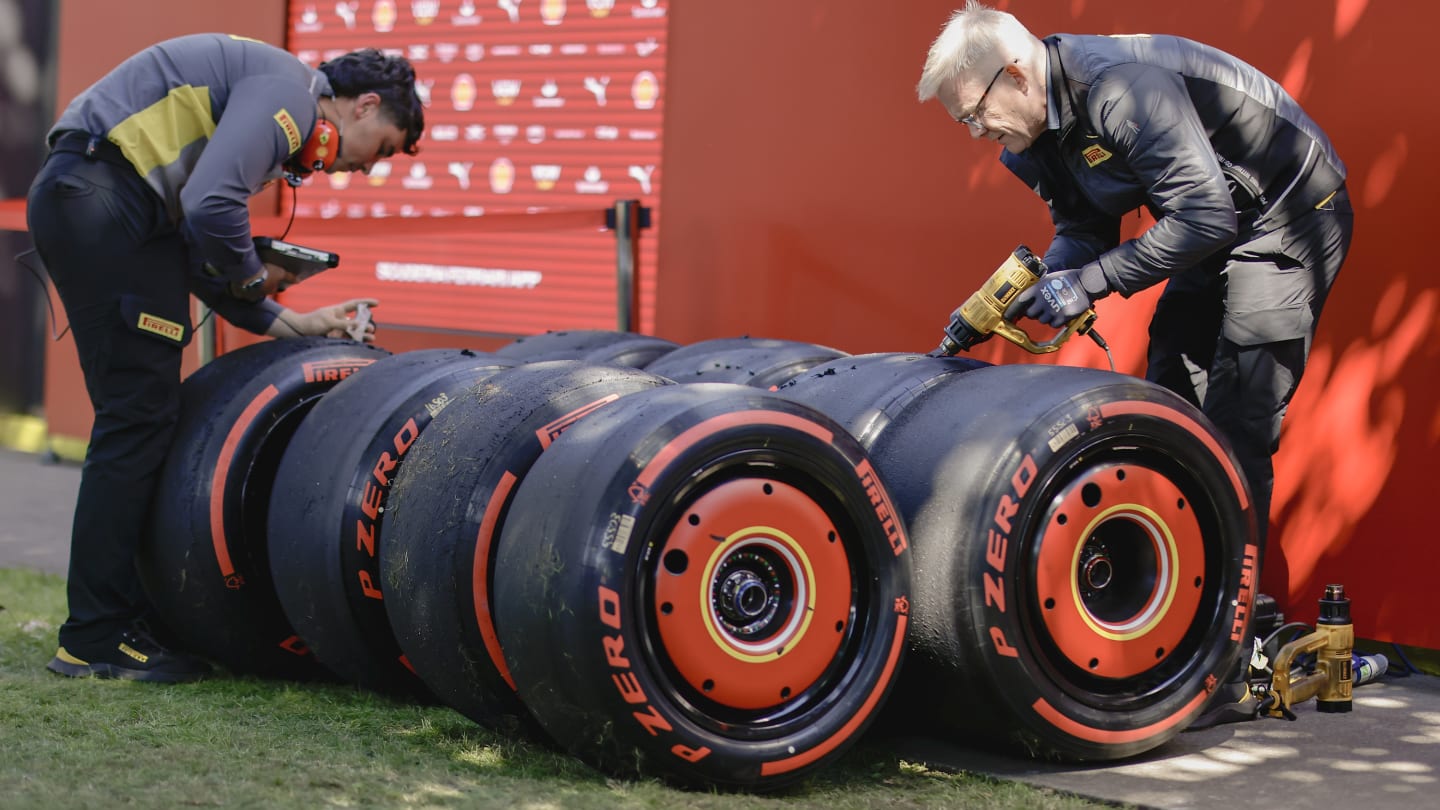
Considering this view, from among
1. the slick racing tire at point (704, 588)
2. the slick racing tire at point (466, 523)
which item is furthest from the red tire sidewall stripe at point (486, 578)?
the slick racing tire at point (704, 588)

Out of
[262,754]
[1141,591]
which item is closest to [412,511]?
[262,754]

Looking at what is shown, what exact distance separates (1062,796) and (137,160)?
10.4ft

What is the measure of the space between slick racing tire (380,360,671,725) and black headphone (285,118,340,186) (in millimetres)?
1271

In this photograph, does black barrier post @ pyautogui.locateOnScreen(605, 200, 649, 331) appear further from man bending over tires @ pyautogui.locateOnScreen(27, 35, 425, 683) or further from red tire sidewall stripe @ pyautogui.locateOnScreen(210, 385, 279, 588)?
red tire sidewall stripe @ pyautogui.locateOnScreen(210, 385, 279, 588)

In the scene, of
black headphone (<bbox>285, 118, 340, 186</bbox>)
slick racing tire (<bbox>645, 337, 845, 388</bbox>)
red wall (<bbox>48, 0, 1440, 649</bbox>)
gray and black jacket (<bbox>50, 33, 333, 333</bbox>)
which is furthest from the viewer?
red wall (<bbox>48, 0, 1440, 649</bbox>)

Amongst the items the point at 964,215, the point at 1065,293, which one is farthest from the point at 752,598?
the point at 964,215

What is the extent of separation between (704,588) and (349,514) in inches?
47.8

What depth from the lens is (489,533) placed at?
3572 millimetres

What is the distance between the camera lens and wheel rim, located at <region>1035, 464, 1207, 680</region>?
3656 mm

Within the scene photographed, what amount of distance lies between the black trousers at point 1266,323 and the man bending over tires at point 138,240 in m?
2.81

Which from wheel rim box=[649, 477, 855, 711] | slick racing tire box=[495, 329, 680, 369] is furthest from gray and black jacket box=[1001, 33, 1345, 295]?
slick racing tire box=[495, 329, 680, 369]

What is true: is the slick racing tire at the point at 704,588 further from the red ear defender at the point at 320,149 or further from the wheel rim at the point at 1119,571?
the red ear defender at the point at 320,149

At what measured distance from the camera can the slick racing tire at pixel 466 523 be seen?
358 centimetres

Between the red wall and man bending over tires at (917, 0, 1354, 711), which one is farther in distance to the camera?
the red wall
